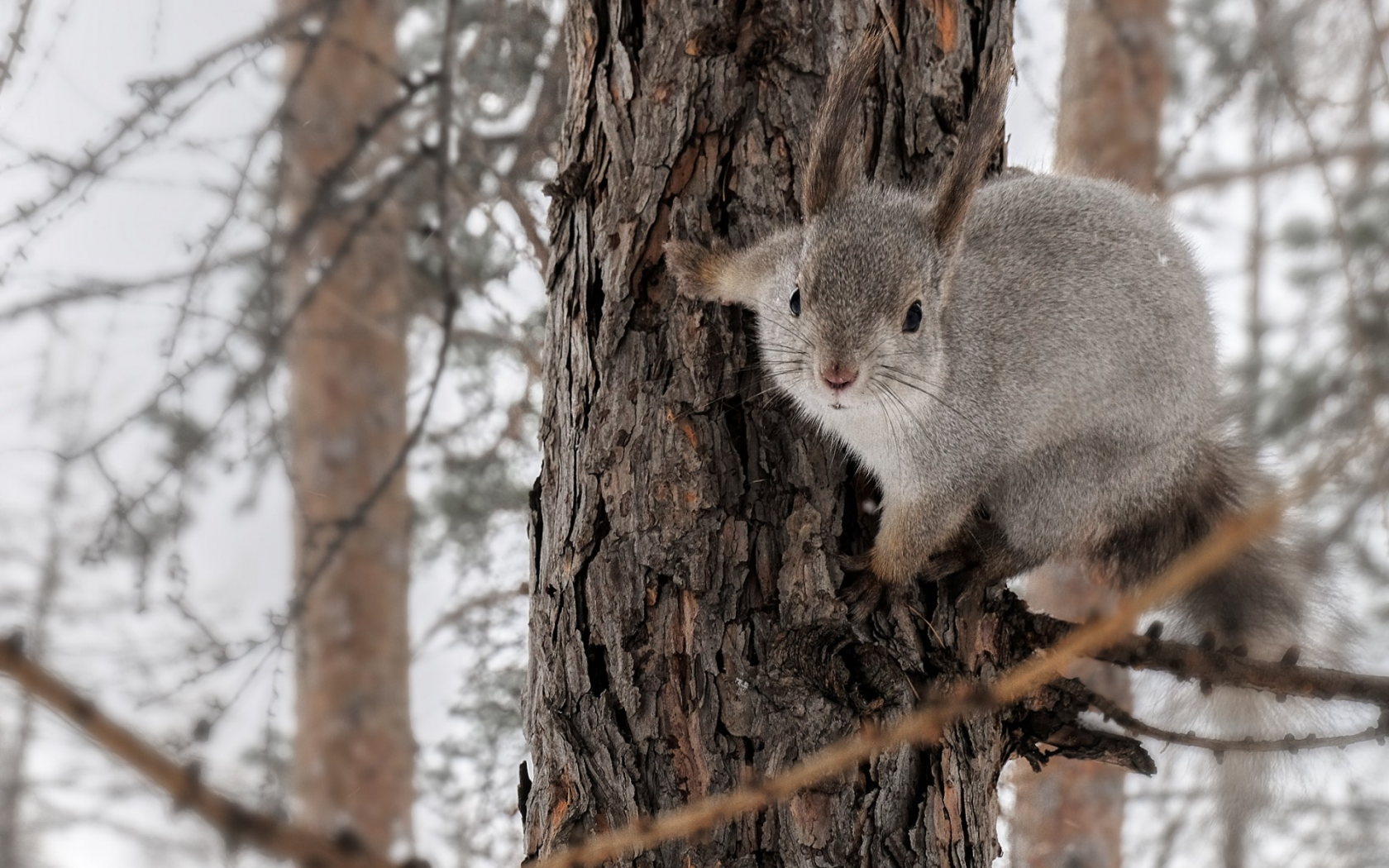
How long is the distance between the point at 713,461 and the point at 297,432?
2.74 metres

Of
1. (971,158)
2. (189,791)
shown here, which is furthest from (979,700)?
(971,158)

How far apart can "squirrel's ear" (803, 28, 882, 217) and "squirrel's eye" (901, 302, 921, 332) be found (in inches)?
8.2

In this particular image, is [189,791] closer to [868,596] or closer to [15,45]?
[868,596]

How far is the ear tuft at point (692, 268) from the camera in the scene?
5.71ft

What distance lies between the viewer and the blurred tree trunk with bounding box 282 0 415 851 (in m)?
3.65

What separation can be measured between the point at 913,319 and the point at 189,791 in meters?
1.46

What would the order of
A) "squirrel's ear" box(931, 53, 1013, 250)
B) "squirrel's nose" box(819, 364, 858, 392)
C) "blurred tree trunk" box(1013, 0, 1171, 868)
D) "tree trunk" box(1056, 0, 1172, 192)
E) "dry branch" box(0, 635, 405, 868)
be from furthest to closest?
"tree trunk" box(1056, 0, 1172, 192), "blurred tree trunk" box(1013, 0, 1171, 868), "squirrel's nose" box(819, 364, 858, 392), "squirrel's ear" box(931, 53, 1013, 250), "dry branch" box(0, 635, 405, 868)

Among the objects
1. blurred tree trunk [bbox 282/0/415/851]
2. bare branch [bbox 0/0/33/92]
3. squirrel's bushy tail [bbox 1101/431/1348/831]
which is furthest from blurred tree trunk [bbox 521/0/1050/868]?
blurred tree trunk [bbox 282/0/415/851]

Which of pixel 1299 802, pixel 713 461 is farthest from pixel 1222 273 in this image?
pixel 713 461

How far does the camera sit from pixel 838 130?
163 cm

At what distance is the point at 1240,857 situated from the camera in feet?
8.04

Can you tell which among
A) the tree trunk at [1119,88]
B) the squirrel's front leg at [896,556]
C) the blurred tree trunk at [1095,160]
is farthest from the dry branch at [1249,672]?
the tree trunk at [1119,88]

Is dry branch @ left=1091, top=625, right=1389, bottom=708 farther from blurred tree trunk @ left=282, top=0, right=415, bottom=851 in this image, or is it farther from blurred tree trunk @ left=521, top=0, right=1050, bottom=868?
blurred tree trunk @ left=282, top=0, right=415, bottom=851

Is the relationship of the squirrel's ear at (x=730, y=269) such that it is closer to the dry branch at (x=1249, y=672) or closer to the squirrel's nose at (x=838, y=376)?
the squirrel's nose at (x=838, y=376)
